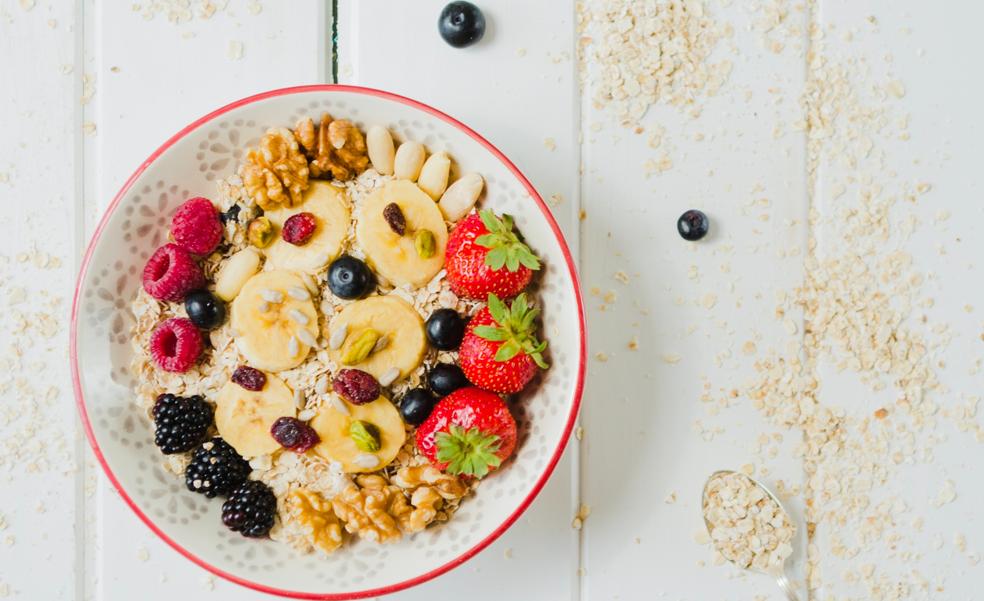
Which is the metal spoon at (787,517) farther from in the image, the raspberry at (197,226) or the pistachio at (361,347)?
the raspberry at (197,226)

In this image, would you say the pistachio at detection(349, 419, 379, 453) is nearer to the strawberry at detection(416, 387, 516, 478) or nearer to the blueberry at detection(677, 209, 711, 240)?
the strawberry at detection(416, 387, 516, 478)

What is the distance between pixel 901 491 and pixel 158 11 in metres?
1.21

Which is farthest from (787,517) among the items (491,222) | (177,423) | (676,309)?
(177,423)

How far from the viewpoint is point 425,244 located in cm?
98

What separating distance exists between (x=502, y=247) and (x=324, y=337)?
25 centimetres

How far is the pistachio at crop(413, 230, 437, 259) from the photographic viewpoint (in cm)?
99

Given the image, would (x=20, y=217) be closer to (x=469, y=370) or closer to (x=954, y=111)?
(x=469, y=370)

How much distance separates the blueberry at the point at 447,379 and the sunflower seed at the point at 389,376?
4cm

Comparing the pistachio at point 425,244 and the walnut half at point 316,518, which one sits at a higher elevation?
the pistachio at point 425,244

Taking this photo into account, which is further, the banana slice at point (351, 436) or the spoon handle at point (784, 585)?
the spoon handle at point (784, 585)

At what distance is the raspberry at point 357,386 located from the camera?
3.20 feet

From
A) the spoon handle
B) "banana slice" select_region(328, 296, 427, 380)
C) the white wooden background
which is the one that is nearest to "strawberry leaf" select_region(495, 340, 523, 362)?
"banana slice" select_region(328, 296, 427, 380)

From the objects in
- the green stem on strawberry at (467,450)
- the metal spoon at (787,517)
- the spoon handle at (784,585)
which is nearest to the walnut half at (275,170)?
the green stem on strawberry at (467,450)

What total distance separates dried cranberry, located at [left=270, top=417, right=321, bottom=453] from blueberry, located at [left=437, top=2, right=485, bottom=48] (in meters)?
0.53
